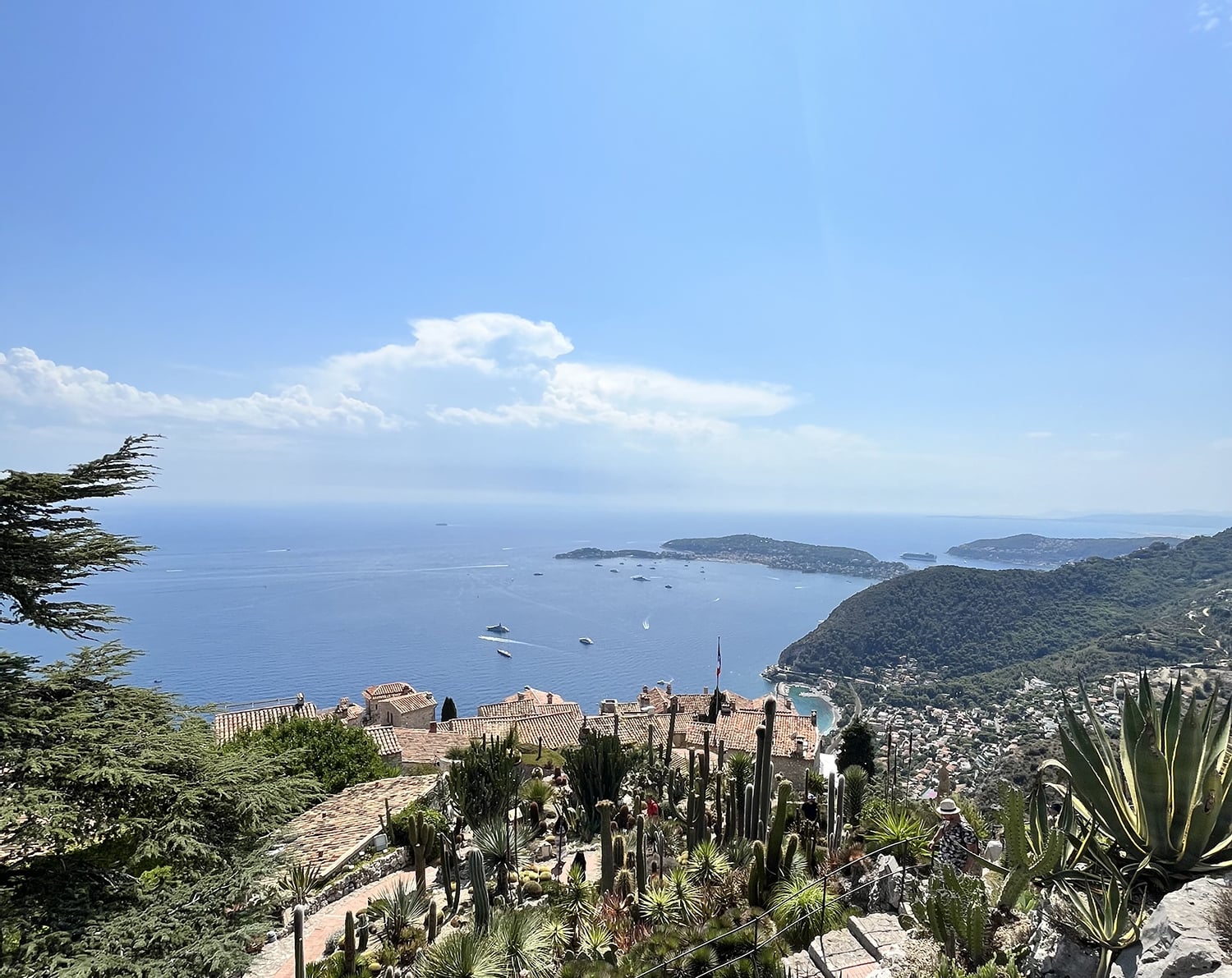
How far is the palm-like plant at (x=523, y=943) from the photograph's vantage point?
714 cm

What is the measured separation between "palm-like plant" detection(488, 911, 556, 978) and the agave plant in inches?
236

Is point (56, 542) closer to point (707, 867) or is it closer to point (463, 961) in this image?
point (463, 961)

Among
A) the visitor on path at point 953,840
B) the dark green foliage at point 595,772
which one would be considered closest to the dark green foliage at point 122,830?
the dark green foliage at point 595,772

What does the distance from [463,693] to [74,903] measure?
6028 centimetres

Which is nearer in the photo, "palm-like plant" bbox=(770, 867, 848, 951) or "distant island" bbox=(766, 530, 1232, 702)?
"palm-like plant" bbox=(770, 867, 848, 951)

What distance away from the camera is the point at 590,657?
260 feet

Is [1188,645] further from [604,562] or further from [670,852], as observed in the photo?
Result: [604,562]

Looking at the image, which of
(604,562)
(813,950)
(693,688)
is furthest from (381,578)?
(813,950)

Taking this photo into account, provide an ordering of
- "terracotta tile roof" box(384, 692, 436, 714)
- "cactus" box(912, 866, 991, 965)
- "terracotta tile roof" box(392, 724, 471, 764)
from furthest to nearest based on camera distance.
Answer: "terracotta tile roof" box(384, 692, 436, 714) → "terracotta tile roof" box(392, 724, 471, 764) → "cactus" box(912, 866, 991, 965)

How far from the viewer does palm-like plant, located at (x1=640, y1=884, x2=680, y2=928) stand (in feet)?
26.6

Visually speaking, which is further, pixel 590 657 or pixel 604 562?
pixel 604 562

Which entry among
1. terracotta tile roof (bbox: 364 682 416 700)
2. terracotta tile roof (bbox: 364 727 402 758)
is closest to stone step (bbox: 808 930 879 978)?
terracotta tile roof (bbox: 364 727 402 758)

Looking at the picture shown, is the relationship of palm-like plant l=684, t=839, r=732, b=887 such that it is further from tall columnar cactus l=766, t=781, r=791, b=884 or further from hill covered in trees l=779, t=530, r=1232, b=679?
hill covered in trees l=779, t=530, r=1232, b=679

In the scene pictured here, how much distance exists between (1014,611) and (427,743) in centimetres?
6799
